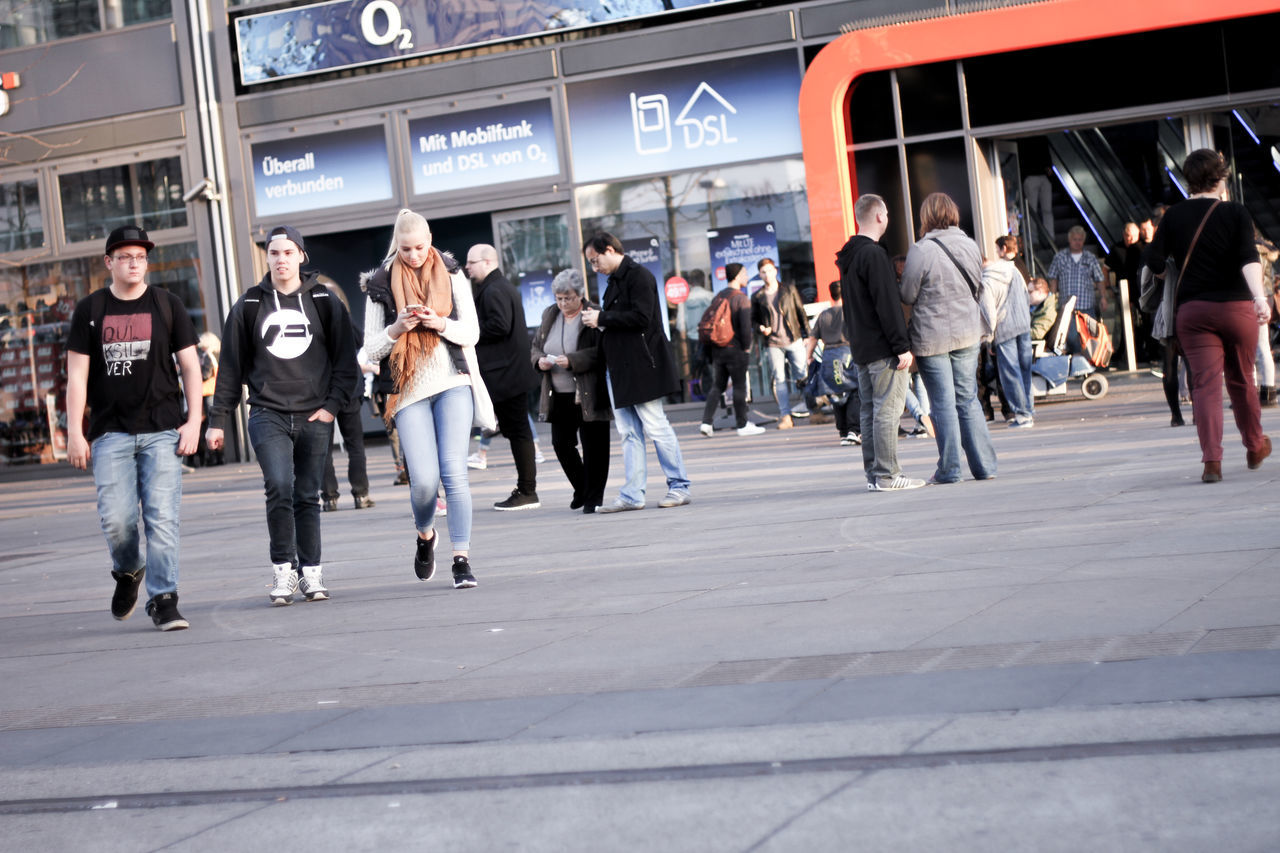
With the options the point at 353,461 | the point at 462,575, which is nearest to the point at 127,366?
the point at 462,575

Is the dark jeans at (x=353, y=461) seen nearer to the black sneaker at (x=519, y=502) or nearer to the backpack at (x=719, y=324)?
the black sneaker at (x=519, y=502)

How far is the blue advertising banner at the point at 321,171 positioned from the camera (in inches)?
822

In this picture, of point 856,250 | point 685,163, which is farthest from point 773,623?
point 685,163

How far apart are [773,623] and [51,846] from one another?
2.77 m

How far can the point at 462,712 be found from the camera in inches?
192

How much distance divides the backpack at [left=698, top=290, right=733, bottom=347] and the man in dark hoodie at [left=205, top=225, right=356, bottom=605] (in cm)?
916

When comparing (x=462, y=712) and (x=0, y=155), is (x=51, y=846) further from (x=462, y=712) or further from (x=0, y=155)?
(x=0, y=155)

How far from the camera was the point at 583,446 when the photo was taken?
35.2ft

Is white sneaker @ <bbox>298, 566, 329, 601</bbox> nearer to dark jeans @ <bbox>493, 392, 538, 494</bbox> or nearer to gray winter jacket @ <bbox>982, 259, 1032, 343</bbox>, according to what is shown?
dark jeans @ <bbox>493, 392, 538, 494</bbox>

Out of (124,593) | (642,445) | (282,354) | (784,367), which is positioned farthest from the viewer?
(784,367)

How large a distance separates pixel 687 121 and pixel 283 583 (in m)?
12.9

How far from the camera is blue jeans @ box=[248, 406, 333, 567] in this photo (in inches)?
297

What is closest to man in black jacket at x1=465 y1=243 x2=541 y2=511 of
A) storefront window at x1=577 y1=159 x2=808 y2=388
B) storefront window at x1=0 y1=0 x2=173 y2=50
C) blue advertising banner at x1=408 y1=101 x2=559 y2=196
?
storefront window at x1=577 y1=159 x2=808 y2=388

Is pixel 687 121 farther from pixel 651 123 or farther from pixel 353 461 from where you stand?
pixel 353 461
